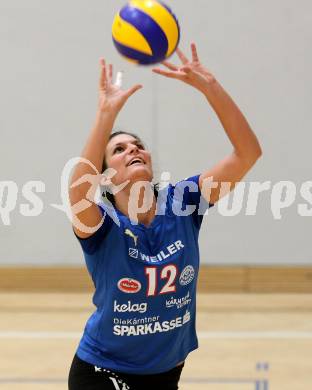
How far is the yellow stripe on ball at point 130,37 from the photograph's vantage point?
2.52 meters

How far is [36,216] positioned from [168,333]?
3665 millimetres

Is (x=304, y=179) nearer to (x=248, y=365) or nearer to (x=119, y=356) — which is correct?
(x=248, y=365)

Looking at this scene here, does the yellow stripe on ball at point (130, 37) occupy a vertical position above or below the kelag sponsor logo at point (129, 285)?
above

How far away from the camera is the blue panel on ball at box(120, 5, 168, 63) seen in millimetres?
2514

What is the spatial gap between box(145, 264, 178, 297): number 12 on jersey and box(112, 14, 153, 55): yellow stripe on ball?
0.77 m

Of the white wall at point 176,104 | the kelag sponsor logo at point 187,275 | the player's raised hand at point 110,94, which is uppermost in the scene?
the white wall at point 176,104

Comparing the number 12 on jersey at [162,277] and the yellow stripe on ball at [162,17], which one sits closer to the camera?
the number 12 on jersey at [162,277]

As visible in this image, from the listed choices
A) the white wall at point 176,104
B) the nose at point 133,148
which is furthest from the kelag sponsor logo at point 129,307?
the white wall at point 176,104

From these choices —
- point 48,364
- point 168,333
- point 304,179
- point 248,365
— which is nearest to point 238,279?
point 304,179

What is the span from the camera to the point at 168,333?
248 centimetres

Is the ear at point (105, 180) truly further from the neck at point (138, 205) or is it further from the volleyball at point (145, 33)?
the volleyball at point (145, 33)

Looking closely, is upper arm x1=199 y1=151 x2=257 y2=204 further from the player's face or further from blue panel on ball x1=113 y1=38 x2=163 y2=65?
blue panel on ball x1=113 y1=38 x2=163 y2=65

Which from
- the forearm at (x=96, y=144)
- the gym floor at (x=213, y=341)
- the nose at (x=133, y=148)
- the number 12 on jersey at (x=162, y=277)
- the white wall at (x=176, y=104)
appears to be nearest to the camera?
the forearm at (x=96, y=144)

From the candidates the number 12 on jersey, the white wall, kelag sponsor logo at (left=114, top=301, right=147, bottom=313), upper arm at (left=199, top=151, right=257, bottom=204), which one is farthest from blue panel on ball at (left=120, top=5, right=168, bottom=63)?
the white wall
